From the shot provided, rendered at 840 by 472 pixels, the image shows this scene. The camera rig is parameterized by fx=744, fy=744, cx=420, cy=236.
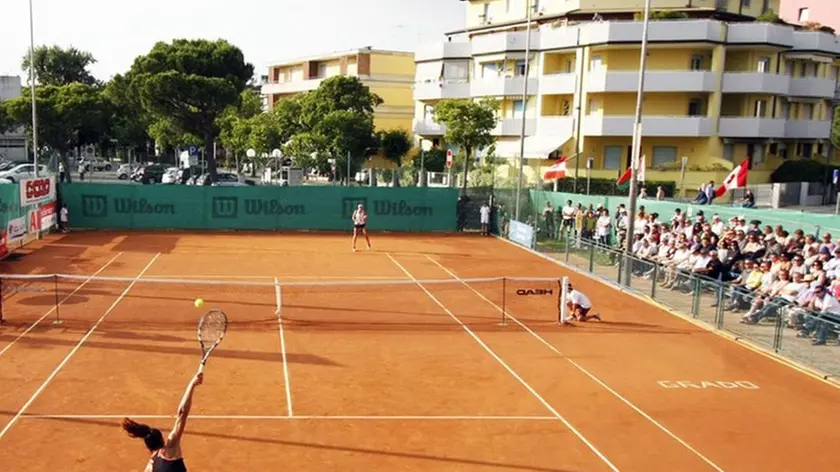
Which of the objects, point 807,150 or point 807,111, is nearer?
point 807,111

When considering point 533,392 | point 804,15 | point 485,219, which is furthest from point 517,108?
point 533,392

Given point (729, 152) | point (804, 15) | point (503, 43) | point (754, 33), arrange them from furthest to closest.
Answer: point (804, 15) → point (503, 43) → point (729, 152) → point (754, 33)

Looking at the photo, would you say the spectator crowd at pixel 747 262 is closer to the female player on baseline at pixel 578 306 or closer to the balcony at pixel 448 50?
the female player on baseline at pixel 578 306

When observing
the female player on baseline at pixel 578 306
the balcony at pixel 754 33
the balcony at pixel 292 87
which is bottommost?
the female player on baseline at pixel 578 306

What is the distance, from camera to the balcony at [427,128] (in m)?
63.3

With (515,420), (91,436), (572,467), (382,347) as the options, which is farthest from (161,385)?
(572,467)

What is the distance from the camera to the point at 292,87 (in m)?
89.8

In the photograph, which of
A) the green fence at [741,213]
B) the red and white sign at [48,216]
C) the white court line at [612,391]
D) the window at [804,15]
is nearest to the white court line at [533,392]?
the white court line at [612,391]

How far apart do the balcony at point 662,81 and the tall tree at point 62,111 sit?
39.7 meters

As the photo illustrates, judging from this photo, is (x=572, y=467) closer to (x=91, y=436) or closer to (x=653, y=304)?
(x=91, y=436)

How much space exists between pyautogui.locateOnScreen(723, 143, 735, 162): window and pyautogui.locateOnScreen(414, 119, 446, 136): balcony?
22.7 m

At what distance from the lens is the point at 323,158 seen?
56.4 metres

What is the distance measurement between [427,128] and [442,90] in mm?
4311

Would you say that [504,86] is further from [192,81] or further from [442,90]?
[192,81]
